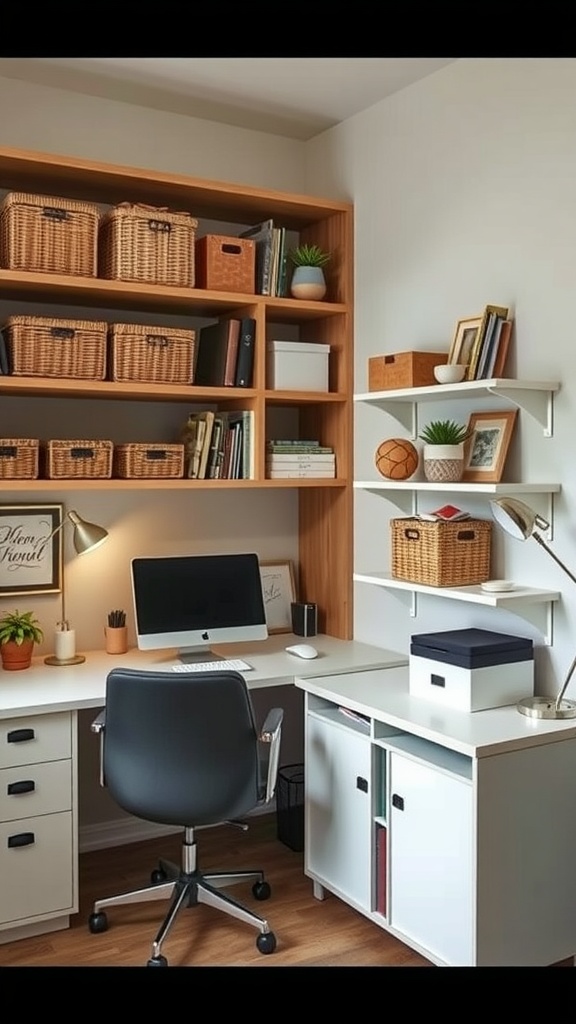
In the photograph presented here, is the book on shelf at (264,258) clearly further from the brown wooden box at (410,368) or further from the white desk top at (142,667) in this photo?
the white desk top at (142,667)

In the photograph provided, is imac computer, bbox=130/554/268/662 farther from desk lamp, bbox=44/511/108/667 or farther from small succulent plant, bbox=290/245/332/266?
small succulent plant, bbox=290/245/332/266

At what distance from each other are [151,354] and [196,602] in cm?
85

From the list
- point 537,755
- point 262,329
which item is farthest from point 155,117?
point 537,755

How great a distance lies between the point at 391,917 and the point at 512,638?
32.7 inches

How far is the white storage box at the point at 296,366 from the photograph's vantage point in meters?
3.18

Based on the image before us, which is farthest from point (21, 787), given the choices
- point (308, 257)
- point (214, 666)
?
point (308, 257)

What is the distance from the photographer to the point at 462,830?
213 cm

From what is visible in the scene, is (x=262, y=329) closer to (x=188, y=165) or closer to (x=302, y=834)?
(x=188, y=165)

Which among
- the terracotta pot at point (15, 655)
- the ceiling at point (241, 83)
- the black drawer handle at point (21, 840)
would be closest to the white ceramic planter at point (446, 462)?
the ceiling at point (241, 83)

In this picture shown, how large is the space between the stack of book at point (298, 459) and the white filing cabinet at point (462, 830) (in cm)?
97

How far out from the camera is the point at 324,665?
2941mm

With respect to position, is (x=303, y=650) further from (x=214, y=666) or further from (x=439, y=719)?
(x=439, y=719)

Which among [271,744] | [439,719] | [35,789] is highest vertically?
[439,719]
